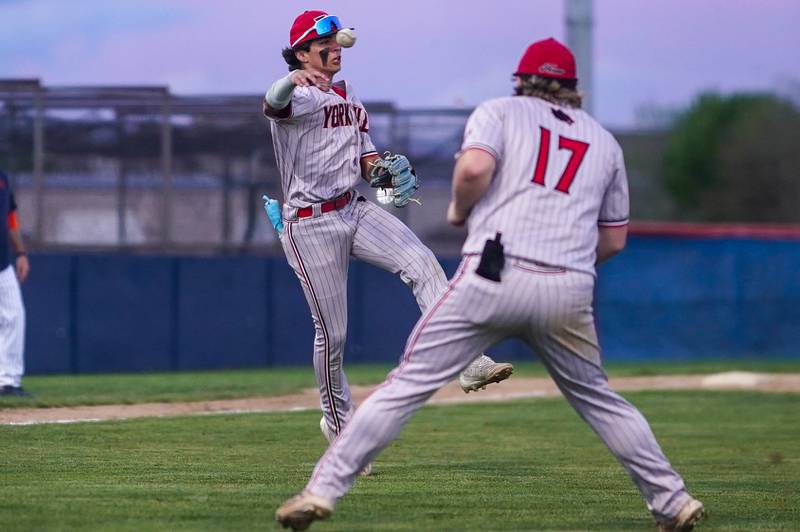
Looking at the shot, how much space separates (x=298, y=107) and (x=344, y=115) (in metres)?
0.32

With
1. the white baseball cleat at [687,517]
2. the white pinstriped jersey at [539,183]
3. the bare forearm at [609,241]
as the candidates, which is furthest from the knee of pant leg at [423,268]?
the white baseball cleat at [687,517]

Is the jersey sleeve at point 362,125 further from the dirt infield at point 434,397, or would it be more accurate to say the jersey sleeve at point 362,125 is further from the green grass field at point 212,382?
the green grass field at point 212,382

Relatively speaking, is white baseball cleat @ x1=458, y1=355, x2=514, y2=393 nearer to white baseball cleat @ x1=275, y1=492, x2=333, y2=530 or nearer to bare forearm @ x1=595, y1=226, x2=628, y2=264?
bare forearm @ x1=595, y1=226, x2=628, y2=264

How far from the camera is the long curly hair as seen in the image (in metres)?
5.26

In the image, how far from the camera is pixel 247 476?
22.2 feet

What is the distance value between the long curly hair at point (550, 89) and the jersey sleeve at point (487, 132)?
19 cm

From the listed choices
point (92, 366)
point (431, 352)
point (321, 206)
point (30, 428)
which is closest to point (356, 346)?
point (92, 366)

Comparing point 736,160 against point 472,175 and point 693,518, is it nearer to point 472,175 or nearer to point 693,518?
point 693,518

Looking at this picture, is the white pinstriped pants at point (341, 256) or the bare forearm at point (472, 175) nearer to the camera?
the bare forearm at point (472, 175)

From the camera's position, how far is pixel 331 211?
22.6 feet

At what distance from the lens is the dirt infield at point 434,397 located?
9656 mm

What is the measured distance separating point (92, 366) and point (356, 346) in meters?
3.43

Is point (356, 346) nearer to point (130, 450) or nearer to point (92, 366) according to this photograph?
point (92, 366)

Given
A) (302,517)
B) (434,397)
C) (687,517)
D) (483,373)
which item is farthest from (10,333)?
(687,517)
